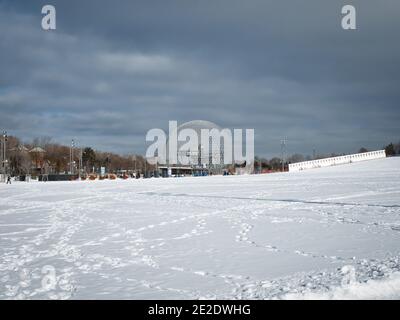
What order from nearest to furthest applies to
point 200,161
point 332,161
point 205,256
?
point 205,256 → point 332,161 → point 200,161

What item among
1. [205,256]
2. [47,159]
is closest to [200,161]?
[47,159]

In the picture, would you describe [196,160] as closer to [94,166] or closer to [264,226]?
[94,166]

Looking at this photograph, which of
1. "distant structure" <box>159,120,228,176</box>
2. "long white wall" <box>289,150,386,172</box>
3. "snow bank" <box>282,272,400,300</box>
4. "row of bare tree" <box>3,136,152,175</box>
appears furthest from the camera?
"distant structure" <box>159,120,228,176</box>

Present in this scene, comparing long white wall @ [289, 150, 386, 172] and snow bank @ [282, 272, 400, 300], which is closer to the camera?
snow bank @ [282, 272, 400, 300]

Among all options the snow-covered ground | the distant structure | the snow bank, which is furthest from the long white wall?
the snow bank

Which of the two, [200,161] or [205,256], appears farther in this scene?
[200,161]

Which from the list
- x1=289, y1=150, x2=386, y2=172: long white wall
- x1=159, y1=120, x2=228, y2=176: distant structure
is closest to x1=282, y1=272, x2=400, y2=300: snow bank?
x1=289, y1=150, x2=386, y2=172: long white wall

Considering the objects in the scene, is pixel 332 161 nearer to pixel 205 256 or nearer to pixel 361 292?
pixel 205 256

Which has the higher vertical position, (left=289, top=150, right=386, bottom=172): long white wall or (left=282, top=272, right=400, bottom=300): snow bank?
(left=289, top=150, right=386, bottom=172): long white wall

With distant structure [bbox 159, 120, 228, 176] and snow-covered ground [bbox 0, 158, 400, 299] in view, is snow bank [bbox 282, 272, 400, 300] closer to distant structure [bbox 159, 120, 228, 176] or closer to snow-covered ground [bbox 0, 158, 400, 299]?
snow-covered ground [bbox 0, 158, 400, 299]

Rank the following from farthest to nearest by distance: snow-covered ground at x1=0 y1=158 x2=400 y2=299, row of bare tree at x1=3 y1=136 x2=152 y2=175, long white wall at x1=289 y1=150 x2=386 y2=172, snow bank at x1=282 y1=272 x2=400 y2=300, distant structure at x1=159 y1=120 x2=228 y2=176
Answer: distant structure at x1=159 y1=120 x2=228 y2=176 < row of bare tree at x1=3 y1=136 x2=152 y2=175 < long white wall at x1=289 y1=150 x2=386 y2=172 < snow-covered ground at x1=0 y1=158 x2=400 y2=299 < snow bank at x1=282 y1=272 x2=400 y2=300
